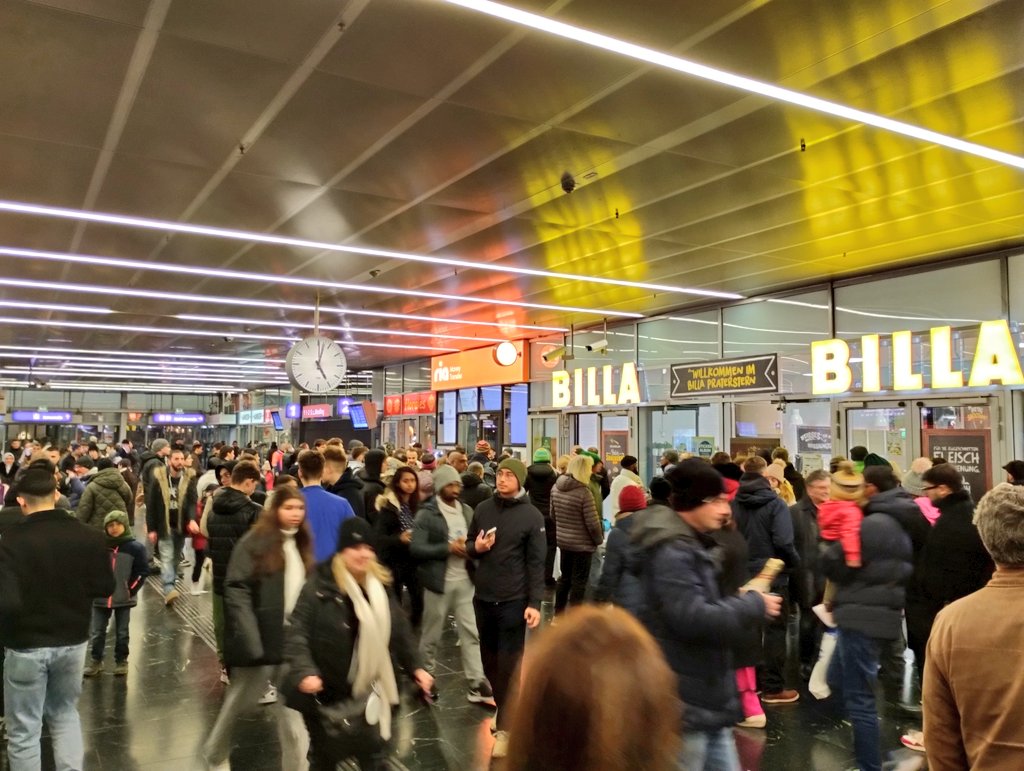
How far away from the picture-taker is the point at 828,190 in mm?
6988

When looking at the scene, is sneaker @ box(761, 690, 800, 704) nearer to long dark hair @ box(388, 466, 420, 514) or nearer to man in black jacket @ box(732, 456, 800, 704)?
man in black jacket @ box(732, 456, 800, 704)

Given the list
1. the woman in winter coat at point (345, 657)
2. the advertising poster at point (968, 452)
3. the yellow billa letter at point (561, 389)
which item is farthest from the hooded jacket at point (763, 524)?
the yellow billa letter at point (561, 389)

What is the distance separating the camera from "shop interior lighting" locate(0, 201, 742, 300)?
25.0 ft

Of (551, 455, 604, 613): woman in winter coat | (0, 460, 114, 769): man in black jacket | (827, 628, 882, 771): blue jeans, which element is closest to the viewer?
(0, 460, 114, 769): man in black jacket

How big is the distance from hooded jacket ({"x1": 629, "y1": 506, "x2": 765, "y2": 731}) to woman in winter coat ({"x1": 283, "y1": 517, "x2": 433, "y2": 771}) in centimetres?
116

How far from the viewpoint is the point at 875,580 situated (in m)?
4.18

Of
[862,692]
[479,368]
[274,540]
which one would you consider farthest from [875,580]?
[479,368]

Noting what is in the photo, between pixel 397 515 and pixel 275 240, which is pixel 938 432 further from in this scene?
pixel 275 240

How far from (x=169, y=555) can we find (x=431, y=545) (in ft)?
16.5

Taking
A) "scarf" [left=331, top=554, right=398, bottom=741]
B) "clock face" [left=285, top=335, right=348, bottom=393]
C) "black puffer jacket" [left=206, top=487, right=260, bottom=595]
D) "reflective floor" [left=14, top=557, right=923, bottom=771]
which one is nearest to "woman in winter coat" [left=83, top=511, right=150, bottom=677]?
"reflective floor" [left=14, top=557, right=923, bottom=771]

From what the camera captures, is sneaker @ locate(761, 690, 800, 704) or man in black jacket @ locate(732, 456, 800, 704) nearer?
man in black jacket @ locate(732, 456, 800, 704)

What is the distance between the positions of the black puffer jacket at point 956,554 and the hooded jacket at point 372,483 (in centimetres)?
437

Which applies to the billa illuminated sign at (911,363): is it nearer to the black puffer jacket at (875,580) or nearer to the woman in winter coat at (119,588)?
the black puffer jacket at (875,580)

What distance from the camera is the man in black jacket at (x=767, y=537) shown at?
5.36 meters
